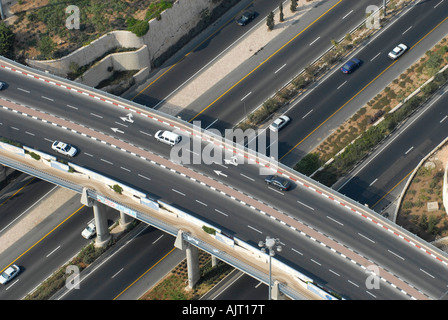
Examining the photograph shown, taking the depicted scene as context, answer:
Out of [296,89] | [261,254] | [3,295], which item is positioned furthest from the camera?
[296,89]

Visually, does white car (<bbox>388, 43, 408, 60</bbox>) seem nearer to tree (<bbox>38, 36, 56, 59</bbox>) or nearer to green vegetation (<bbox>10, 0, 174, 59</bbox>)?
green vegetation (<bbox>10, 0, 174, 59</bbox>)

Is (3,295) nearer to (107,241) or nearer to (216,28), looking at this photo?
(107,241)

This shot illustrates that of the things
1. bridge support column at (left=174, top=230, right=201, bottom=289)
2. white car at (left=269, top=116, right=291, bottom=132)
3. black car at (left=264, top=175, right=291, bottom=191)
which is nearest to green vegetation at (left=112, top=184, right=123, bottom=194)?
bridge support column at (left=174, top=230, right=201, bottom=289)

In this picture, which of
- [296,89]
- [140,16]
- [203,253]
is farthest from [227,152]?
[140,16]

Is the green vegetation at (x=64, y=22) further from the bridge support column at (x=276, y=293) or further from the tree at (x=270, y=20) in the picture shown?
the bridge support column at (x=276, y=293)

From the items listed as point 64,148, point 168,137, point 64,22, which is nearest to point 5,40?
point 64,22

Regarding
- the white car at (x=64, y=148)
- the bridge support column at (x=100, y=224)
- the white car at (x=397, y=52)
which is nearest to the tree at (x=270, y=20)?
the white car at (x=397, y=52)

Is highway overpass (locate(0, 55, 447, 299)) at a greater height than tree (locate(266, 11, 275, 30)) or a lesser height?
lesser
